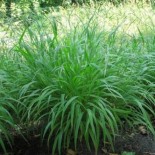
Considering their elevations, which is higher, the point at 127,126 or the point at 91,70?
the point at 91,70

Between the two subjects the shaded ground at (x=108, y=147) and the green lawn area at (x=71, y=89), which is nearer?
the green lawn area at (x=71, y=89)

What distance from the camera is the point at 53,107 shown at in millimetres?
2799

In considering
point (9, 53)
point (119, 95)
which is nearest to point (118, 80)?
point (119, 95)

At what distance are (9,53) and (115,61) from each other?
112 centimetres

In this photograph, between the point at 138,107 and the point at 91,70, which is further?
the point at 138,107

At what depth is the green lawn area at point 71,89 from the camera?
2.79 m

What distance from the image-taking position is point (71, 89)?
285cm

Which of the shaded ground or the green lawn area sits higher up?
the green lawn area

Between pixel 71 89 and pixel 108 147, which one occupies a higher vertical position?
pixel 71 89

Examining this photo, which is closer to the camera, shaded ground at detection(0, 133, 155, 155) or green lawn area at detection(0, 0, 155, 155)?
green lawn area at detection(0, 0, 155, 155)

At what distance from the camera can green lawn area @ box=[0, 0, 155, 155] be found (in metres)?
2.79

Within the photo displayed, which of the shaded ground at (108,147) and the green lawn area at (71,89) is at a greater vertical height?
the green lawn area at (71,89)

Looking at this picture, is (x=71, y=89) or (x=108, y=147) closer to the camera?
(x=71, y=89)

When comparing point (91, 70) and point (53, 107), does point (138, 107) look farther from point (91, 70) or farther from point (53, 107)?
point (53, 107)
